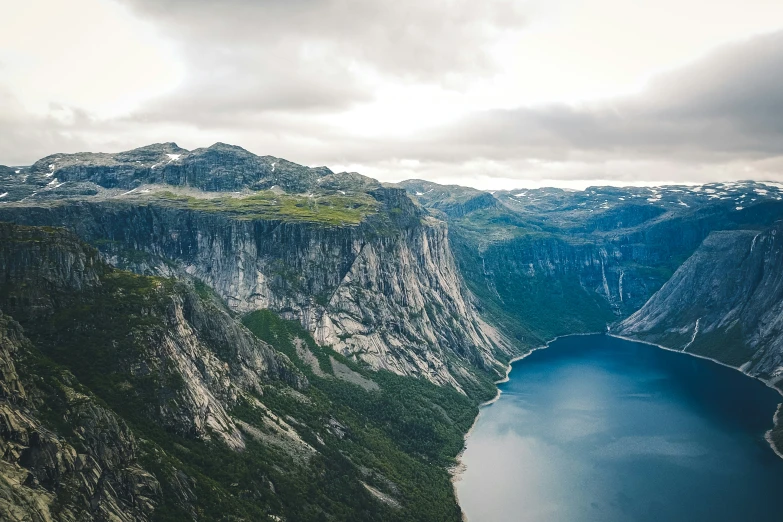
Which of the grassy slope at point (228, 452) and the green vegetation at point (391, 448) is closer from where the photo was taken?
the grassy slope at point (228, 452)

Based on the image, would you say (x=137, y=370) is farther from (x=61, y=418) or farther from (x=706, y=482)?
(x=706, y=482)

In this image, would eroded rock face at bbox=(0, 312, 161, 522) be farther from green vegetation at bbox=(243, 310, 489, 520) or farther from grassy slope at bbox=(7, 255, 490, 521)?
green vegetation at bbox=(243, 310, 489, 520)

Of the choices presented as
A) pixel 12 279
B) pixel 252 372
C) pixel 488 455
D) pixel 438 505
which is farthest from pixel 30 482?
pixel 488 455

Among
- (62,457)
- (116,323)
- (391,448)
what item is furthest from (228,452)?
(391,448)

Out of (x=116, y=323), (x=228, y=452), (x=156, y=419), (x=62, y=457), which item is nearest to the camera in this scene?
(x=62, y=457)

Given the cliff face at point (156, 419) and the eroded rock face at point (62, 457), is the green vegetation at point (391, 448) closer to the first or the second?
the cliff face at point (156, 419)

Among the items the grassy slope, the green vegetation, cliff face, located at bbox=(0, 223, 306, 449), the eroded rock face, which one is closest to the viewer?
the eroded rock face

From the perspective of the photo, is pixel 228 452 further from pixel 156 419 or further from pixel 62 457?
pixel 62 457

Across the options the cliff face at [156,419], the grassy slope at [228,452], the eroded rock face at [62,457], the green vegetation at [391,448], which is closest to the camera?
the eroded rock face at [62,457]

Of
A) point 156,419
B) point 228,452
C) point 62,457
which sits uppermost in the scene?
point 62,457

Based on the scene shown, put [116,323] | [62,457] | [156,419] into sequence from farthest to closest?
[116,323]
[156,419]
[62,457]

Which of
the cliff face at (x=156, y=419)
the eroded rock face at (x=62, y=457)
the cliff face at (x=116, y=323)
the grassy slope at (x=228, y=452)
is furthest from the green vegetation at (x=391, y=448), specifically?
the eroded rock face at (x=62, y=457)

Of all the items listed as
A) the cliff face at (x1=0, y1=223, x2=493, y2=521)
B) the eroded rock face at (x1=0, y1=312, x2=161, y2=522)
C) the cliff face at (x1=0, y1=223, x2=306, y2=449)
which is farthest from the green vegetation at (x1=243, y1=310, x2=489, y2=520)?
the eroded rock face at (x1=0, y1=312, x2=161, y2=522)
